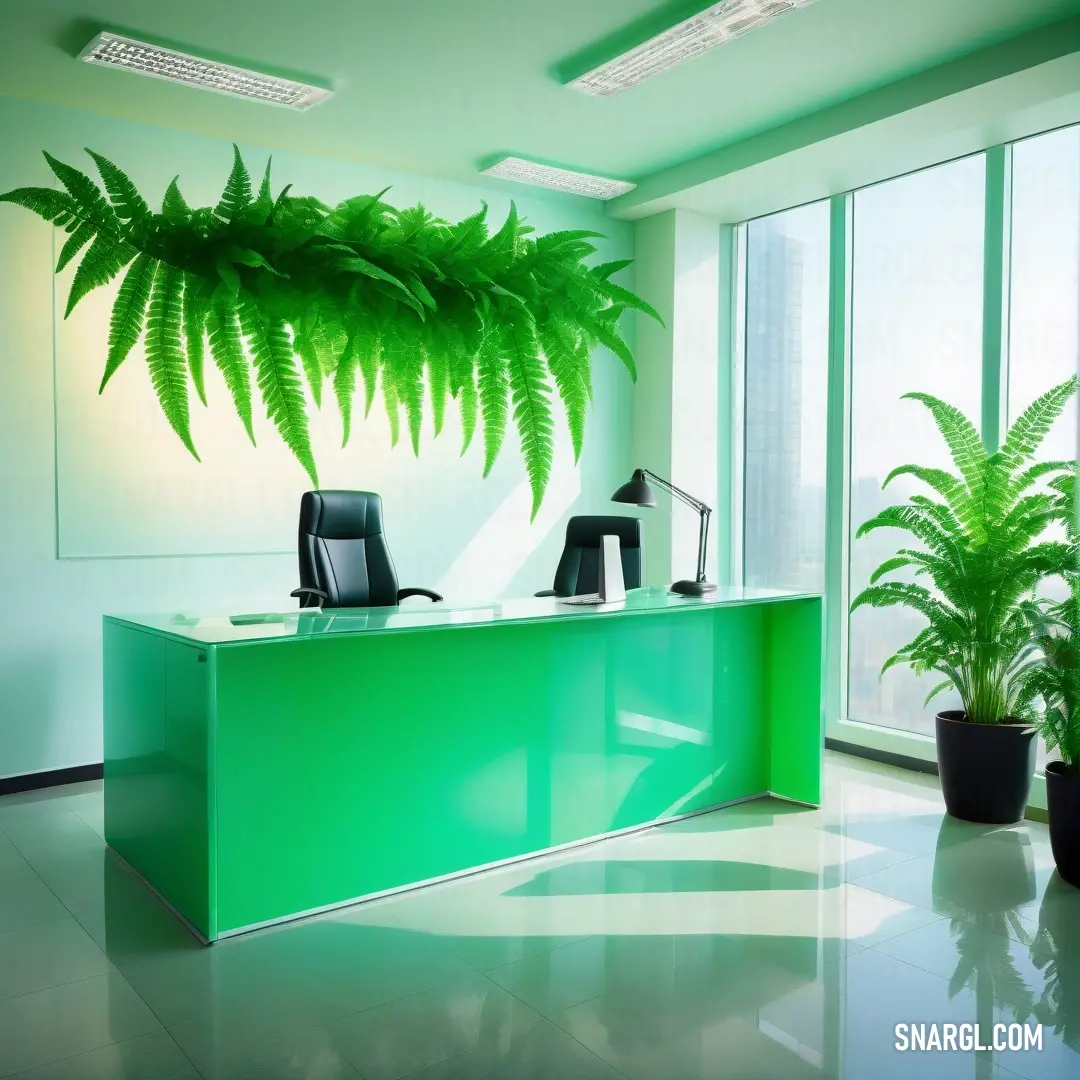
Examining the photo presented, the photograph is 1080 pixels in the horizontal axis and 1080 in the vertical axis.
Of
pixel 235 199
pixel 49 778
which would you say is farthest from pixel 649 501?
pixel 49 778

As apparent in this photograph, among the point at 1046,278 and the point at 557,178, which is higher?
the point at 557,178

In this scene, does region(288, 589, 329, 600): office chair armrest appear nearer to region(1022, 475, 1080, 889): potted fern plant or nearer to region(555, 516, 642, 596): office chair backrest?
region(555, 516, 642, 596): office chair backrest

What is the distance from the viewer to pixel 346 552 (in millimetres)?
4707

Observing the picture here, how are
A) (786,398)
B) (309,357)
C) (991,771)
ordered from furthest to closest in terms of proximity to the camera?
(786,398) < (991,771) < (309,357)

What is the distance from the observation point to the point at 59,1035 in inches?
91.7

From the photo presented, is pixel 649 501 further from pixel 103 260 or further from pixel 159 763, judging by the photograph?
pixel 103 260

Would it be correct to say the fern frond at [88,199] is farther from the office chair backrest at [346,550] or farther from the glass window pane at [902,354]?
the glass window pane at [902,354]

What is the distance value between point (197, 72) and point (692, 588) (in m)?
2.99

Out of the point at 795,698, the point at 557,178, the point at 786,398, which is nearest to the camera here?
the point at 795,698

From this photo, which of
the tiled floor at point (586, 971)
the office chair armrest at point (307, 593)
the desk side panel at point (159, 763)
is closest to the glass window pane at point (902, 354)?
the tiled floor at point (586, 971)

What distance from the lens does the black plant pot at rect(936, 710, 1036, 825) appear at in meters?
4.00

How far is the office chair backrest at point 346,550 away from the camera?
4547mm

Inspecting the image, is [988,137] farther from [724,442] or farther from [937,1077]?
[937,1077]

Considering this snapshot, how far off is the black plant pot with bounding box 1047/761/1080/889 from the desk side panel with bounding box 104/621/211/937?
2.78 m
